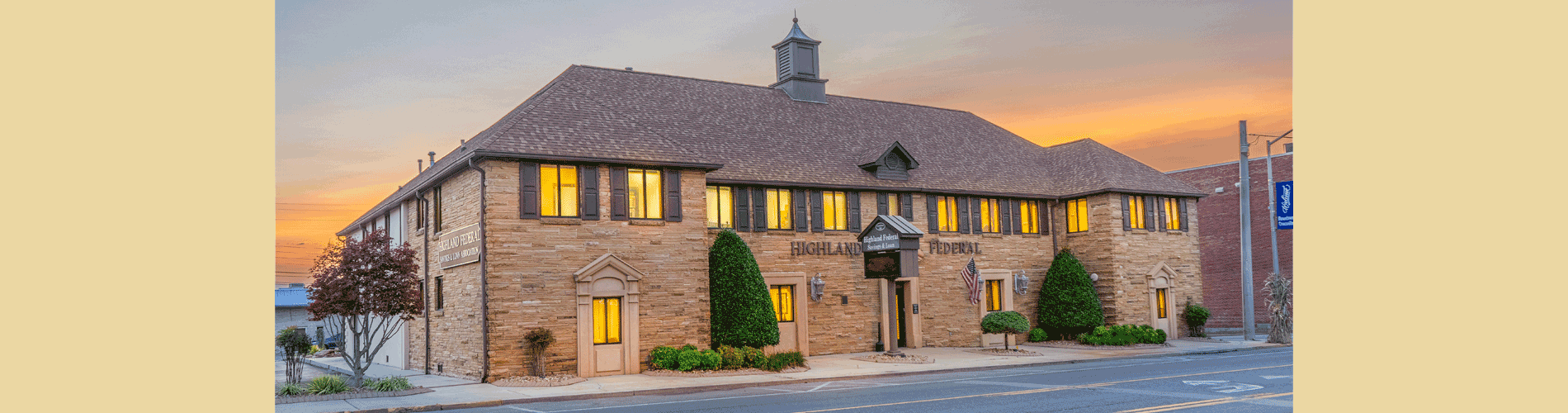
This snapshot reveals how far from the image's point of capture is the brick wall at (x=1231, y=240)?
43812 millimetres

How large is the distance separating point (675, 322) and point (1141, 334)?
1648 centimetres

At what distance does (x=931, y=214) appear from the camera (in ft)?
108

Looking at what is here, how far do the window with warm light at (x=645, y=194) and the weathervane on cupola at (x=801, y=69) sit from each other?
12.6 metres

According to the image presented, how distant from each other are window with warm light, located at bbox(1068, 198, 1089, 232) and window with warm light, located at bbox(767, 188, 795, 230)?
11.5m

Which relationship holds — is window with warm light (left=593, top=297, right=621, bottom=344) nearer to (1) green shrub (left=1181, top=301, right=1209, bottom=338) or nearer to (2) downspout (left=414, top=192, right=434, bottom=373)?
(2) downspout (left=414, top=192, right=434, bottom=373)

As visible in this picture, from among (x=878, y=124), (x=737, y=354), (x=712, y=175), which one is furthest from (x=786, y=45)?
(x=737, y=354)

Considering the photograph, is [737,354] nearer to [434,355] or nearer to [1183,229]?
[434,355]

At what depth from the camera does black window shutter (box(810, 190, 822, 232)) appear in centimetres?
3038

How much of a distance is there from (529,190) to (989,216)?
1710cm

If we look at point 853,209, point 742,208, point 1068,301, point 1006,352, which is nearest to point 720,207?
point 742,208

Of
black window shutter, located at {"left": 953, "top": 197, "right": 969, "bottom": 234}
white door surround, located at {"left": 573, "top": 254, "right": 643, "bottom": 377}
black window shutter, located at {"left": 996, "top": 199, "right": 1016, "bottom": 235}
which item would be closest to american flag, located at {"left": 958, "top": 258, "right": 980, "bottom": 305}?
black window shutter, located at {"left": 953, "top": 197, "right": 969, "bottom": 234}

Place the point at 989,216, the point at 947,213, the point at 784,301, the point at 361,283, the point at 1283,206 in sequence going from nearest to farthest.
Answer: the point at 361,283
the point at 784,301
the point at 1283,206
the point at 947,213
the point at 989,216

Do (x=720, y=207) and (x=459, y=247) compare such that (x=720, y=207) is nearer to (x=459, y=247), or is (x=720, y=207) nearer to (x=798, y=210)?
(x=798, y=210)

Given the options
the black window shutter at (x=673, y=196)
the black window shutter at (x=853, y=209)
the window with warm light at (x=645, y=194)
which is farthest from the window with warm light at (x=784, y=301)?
the window with warm light at (x=645, y=194)
